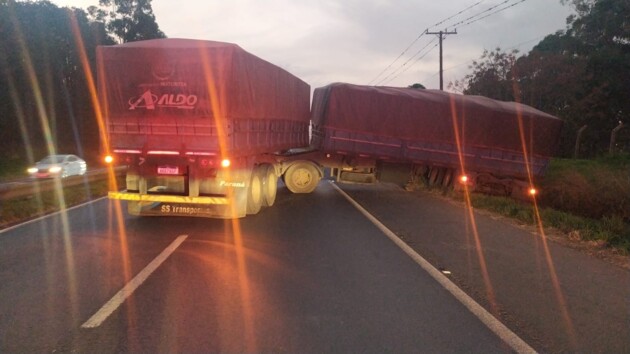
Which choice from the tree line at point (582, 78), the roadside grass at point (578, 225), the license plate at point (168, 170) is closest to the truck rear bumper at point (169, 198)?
the license plate at point (168, 170)

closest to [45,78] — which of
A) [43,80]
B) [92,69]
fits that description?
[43,80]

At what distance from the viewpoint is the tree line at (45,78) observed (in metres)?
40.8

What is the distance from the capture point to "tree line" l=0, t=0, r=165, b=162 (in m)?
40.8

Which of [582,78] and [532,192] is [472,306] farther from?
[582,78]

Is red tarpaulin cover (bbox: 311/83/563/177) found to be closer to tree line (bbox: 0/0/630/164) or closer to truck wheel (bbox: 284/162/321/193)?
truck wheel (bbox: 284/162/321/193)

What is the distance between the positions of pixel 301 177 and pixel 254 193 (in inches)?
228

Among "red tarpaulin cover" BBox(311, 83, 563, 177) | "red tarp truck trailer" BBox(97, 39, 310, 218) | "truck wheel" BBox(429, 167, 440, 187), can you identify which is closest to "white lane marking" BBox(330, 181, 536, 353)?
"red tarp truck trailer" BBox(97, 39, 310, 218)

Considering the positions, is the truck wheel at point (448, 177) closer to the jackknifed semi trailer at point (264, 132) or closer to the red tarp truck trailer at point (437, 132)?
the jackknifed semi trailer at point (264, 132)

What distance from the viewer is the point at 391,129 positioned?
62.5 feet

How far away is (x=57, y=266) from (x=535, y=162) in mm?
15702

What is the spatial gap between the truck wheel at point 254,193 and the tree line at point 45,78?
3239 cm

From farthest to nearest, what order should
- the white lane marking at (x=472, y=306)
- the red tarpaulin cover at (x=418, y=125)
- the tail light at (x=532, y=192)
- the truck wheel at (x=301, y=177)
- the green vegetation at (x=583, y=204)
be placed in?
the tail light at (x=532, y=192) → the truck wheel at (x=301, y=177) → the red tarpaulin cover at (x=418, y=125) → the green vegetation at (x=583, y=204) → the white lane marking at (x=472, y=306)

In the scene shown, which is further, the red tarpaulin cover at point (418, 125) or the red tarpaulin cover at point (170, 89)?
the red tarpaulin cover at point (418, 125)

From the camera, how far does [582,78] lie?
1591 inches
